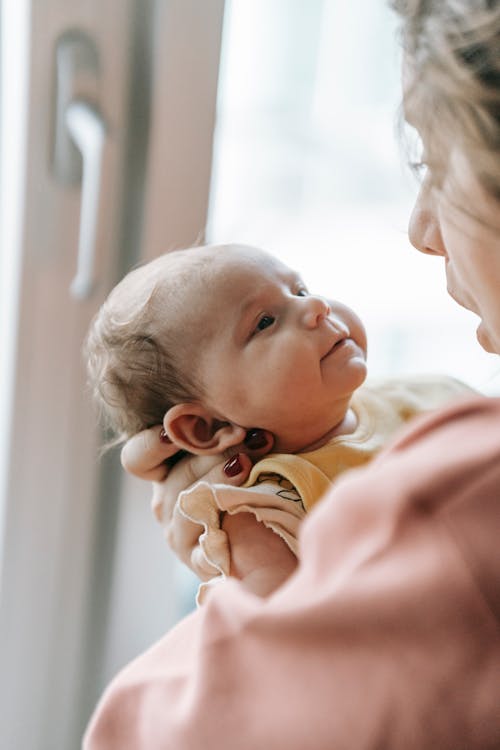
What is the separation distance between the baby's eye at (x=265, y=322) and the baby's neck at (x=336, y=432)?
12 centimetres

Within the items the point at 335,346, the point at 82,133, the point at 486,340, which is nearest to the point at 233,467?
the point at 335,346

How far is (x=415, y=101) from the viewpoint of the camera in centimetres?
63

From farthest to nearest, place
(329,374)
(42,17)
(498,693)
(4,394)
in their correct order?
1. (4,394)
2. (42,17)
3. (329,374)
4. (498,693)

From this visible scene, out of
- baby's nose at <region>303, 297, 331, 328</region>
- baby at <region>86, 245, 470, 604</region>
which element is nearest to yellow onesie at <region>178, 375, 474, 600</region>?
baby at <region>86, 245, 470, 604</region>

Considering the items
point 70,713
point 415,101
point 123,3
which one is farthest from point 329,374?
point 70,713

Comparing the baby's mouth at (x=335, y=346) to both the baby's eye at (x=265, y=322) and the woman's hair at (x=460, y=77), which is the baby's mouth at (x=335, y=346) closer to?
the baby's eye at (x=265, y=322)

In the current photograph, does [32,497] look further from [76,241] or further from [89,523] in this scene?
[76,241]

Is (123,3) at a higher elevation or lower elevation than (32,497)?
higher

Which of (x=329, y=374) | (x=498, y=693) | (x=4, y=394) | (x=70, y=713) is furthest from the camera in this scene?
(x=70, y=713)

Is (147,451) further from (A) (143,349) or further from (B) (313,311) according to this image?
(B) (313,311)

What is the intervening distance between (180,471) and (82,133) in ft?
1.49

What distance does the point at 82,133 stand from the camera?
3.91 ft

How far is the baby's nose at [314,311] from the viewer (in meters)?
0.92

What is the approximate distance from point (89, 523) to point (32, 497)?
0.30 feet
